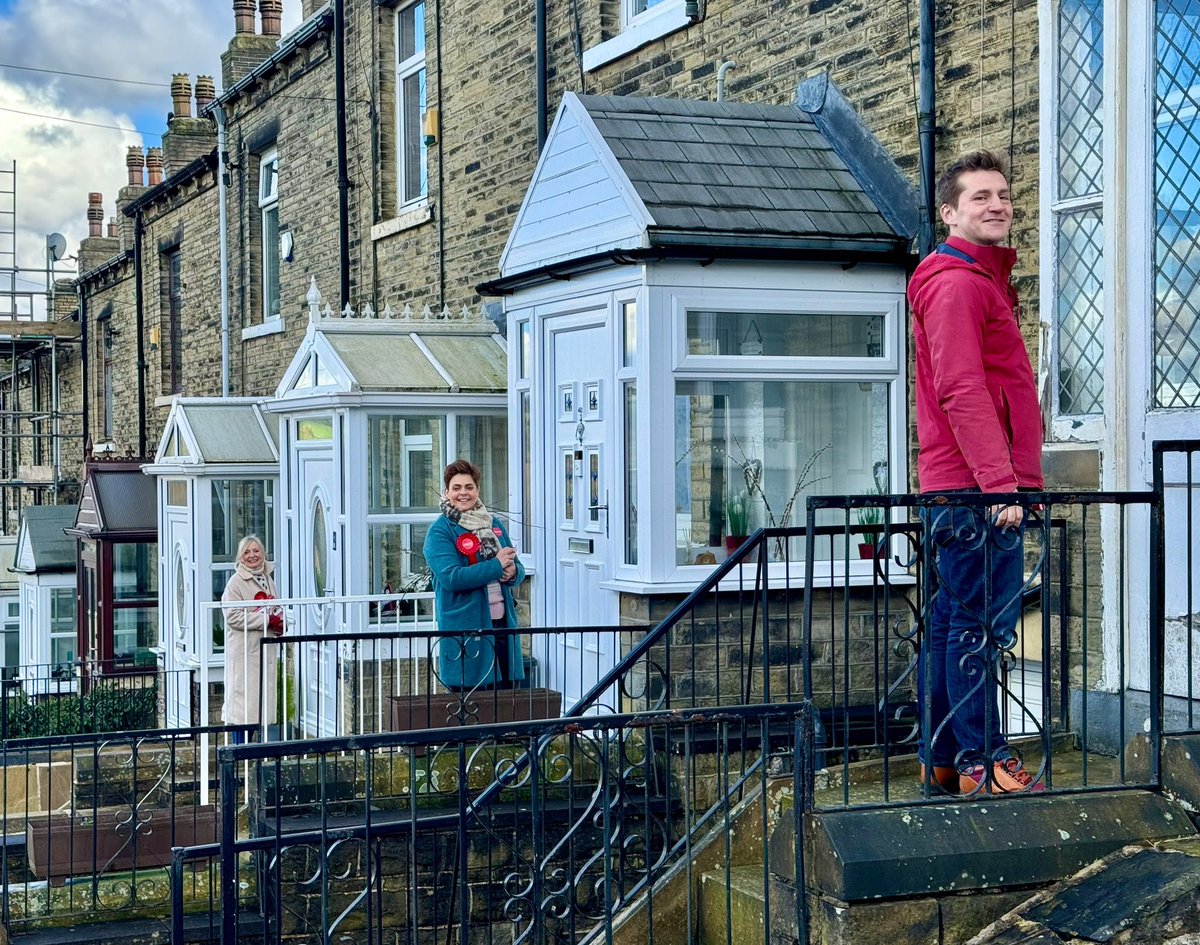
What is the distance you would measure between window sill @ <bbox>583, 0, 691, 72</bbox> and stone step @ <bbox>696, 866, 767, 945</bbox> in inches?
240

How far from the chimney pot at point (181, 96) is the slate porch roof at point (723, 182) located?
15911 millimetres

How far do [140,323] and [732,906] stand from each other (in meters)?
20.1

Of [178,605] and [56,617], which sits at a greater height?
[178,605]

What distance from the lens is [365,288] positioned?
1567cm

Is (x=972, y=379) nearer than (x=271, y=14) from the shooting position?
Yes

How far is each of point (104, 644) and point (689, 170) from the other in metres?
12.6

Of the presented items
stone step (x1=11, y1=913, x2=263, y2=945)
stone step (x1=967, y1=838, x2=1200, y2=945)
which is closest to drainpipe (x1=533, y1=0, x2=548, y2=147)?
stone step (x1=11, y1=913, x2=263, y2=945)

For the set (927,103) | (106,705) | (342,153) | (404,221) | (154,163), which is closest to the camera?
(927,103)

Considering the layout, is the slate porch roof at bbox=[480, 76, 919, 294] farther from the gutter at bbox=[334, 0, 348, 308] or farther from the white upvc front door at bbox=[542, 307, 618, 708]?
the gutter at bbox=[334, 0, 348, 308]

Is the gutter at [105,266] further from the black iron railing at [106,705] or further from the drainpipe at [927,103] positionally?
the drainpipe at [927,103]

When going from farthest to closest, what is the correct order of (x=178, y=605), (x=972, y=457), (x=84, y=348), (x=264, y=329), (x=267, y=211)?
(x=84, y=348), (x=267, y=211), (x=264, y=329), (x=178, y=605), (x=972, y=457)

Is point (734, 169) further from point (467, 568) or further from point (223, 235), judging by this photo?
point (223, 235)

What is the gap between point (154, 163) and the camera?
26031 mm

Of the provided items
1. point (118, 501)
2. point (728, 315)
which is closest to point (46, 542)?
point (118, 501)
